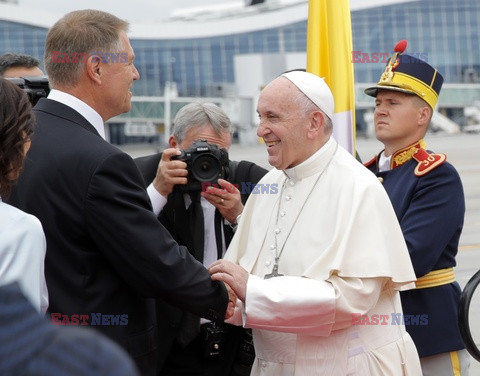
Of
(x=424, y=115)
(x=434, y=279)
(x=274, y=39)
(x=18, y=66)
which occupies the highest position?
(x=274, y=39)

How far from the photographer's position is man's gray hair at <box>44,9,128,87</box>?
99.3 inches

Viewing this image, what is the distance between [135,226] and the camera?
2410 millimetres

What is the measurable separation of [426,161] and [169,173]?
1.03 metres

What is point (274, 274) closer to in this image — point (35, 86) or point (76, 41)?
point (76, 41)

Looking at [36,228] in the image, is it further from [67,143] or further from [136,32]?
[136,32]

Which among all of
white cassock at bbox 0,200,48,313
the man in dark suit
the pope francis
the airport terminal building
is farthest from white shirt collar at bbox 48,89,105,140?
the airport terminal building

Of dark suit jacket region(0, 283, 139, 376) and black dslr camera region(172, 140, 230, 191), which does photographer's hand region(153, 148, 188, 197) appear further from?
dark suit jacket region(0, 283, 139, 376)

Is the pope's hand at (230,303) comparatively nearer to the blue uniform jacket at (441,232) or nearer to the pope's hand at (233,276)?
the pope's hand at (233,276)

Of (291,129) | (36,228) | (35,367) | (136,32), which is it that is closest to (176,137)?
(291,129)

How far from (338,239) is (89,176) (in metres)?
0.81

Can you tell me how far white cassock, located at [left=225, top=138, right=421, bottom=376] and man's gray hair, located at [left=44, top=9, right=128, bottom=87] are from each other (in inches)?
30.4

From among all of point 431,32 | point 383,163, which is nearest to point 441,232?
point 383,163

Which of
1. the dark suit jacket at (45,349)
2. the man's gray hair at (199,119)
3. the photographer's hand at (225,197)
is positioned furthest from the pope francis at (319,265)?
the dark suit jacket at (45,349)

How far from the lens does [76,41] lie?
2.52 meters
